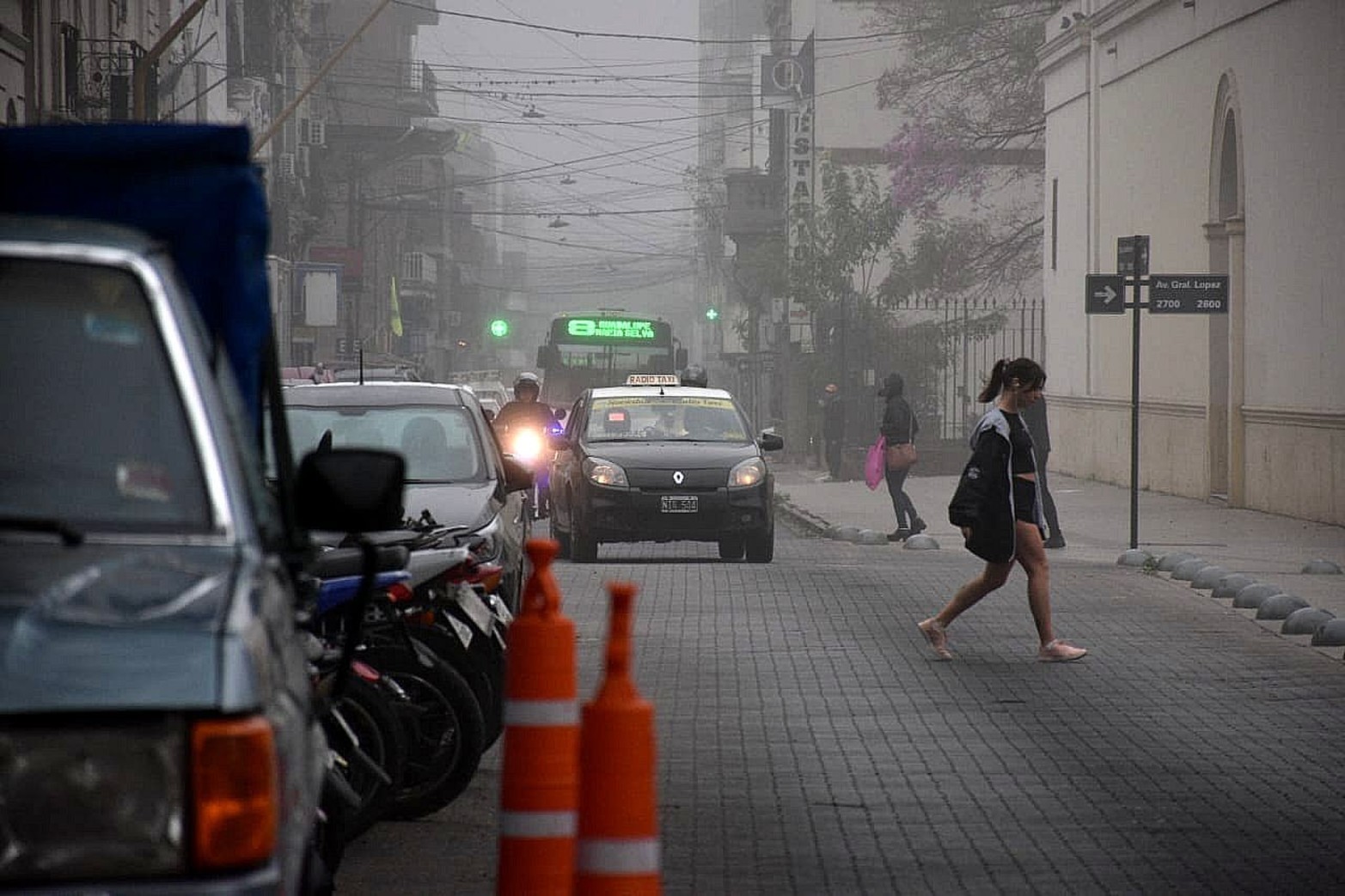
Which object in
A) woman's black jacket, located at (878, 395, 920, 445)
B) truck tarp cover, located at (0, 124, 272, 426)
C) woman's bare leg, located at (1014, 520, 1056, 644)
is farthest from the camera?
woman's black jacket, located at (878, 395, 920, 445)

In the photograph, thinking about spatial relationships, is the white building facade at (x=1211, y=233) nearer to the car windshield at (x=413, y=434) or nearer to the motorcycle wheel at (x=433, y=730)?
the car windshield at (x=413, y=434)

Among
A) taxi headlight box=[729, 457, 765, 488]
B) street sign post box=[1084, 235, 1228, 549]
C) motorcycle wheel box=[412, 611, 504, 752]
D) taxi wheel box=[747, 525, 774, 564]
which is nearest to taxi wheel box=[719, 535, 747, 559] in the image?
taxi wheel box=[747, 525, 774, 564]

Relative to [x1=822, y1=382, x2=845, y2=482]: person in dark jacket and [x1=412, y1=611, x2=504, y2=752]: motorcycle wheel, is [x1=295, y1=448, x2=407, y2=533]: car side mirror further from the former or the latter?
[x1=822, y1=382, x2=845, y2=482]: person in dark jacket

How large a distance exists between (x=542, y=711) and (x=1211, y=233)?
27543mm

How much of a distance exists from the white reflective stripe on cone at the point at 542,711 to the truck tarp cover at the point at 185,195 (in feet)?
2.87

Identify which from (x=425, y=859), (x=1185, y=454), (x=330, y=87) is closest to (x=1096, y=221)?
(x=1185, y=454)

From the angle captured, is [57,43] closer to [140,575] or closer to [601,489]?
[601,489]

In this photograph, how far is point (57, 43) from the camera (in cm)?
3412

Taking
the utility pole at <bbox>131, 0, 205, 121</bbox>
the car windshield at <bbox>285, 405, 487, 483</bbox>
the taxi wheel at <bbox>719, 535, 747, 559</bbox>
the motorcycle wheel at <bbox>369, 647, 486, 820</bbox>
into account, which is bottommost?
the taxi wheel at <bbox>719, 535, 747, 559</bbox>

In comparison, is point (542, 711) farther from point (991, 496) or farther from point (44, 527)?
point (991, 496)

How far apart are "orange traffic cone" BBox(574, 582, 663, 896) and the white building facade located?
70.7ft

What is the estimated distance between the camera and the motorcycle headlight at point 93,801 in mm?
3605

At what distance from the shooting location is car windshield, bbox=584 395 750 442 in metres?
23.5

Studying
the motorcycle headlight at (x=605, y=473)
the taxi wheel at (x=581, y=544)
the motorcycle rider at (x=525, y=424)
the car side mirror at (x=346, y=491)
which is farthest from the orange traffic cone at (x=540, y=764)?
the motorcycle rider at (x=525, y=424)
